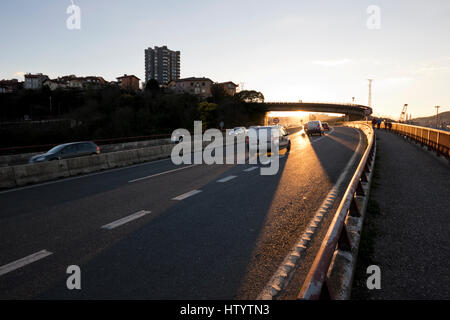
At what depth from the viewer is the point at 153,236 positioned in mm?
5027

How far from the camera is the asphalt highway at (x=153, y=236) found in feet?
11.5

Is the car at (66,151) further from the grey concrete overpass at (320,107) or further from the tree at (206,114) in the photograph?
the grey concrete overpass at (320,107)

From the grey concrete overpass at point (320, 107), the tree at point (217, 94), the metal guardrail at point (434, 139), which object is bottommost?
the metal guardrail at point (434, 139)

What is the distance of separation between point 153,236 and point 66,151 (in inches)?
527

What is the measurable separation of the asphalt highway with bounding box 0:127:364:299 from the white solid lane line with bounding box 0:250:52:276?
14 millimetres

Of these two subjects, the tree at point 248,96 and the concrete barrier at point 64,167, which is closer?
the concrete barrier at point 64,167

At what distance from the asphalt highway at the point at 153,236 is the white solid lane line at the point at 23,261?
1 centimetres

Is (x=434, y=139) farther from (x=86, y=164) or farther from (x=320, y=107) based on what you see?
(x=320, y=107)

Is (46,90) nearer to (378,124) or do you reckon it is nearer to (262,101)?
(262,101)

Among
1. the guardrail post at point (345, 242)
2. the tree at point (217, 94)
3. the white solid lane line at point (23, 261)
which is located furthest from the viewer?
the tree at point (217, 94)

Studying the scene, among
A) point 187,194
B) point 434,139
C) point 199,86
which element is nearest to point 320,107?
point 199,86

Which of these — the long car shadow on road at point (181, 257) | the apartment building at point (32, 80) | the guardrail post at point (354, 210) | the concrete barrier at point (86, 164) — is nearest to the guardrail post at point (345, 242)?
the long car shadow on road at point (181, 257)

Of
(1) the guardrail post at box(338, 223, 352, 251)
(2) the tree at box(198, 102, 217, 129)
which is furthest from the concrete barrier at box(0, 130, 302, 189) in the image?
(2) the tree at box(198, 102, 217, 129)
